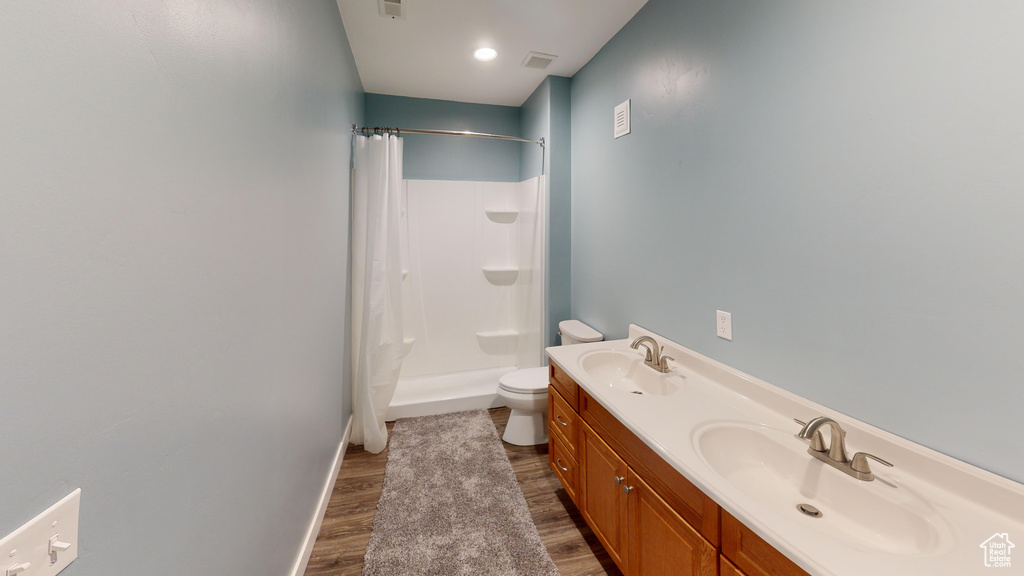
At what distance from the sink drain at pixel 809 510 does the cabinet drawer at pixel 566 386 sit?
2.76 feet

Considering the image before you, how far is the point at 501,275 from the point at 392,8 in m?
2.06

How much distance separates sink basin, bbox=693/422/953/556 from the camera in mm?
856

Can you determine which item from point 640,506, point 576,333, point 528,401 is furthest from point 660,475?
point 576,333

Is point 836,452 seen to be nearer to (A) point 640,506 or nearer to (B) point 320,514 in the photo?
(A) point 640,506

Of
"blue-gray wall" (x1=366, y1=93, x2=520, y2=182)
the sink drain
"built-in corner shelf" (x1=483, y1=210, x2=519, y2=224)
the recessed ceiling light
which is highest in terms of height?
the recessed ceiling light

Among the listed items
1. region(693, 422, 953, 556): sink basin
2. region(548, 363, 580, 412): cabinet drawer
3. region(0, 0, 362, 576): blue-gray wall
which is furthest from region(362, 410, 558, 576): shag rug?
region(693, 422, 953, 556): sink basin

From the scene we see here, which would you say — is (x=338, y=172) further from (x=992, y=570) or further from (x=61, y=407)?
(x=992, y=570)

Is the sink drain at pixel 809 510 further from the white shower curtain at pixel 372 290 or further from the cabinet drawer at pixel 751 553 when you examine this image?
the white shower curtain at pixel 372 290

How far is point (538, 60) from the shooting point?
2529 millimetres

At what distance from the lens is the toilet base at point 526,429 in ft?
8.14

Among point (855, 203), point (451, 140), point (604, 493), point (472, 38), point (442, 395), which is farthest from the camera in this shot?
point (451, 140)

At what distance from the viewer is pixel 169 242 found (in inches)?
27.9

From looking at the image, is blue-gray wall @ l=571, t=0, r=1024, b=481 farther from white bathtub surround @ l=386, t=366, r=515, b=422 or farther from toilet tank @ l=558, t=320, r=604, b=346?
white bathtub surround @ l=386, t=366, r=515, b=422
